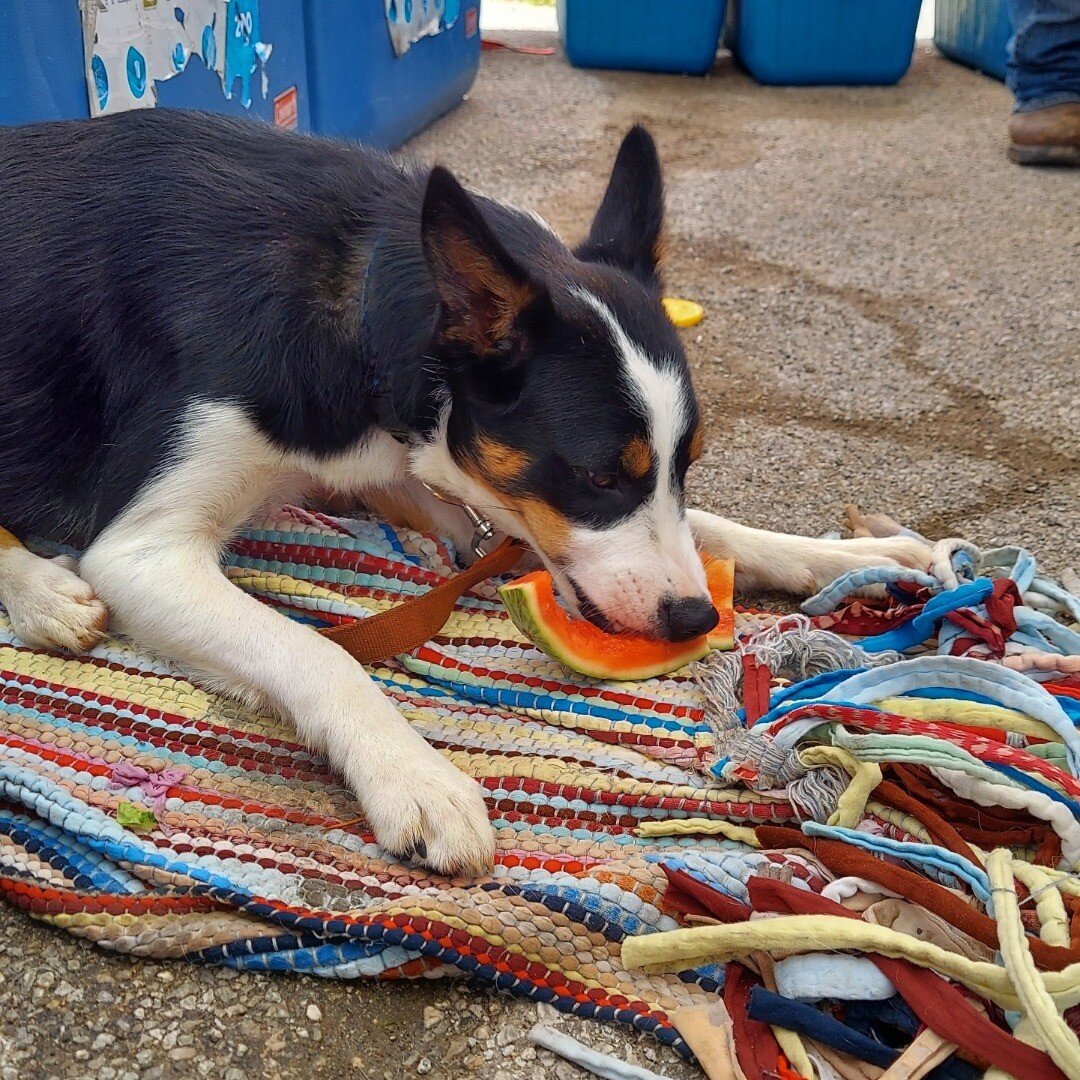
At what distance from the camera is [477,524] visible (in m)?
2.58

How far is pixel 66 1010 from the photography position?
66.3 inches

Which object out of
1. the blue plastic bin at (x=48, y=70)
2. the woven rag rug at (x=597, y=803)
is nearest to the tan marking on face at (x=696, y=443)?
the woven rag rug at (x=597, y=803)

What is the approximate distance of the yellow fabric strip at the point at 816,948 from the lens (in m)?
1.56

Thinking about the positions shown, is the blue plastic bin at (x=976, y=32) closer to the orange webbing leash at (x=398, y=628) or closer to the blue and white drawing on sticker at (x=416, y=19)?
the blue and white drawing on sticker at (x=416, y=19)

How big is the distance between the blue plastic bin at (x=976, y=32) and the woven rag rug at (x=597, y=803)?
22.2ft

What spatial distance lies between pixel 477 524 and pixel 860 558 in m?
0.88

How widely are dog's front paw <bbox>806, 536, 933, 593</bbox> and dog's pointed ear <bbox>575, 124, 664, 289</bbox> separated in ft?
2.39

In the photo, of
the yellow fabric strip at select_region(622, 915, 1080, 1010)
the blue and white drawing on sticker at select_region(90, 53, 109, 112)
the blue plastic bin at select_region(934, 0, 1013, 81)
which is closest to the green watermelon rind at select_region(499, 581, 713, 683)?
the yellow fabric strip at select_region(622, 915, 1080, 1010)

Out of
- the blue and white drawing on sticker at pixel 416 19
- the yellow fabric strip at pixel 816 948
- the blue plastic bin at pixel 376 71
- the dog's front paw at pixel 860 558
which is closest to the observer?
the yellow fabric strip at pixel 816 948

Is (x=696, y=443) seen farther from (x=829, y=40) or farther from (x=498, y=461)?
(x=829, y=40)

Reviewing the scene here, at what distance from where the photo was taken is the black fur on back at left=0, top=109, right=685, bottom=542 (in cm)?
224

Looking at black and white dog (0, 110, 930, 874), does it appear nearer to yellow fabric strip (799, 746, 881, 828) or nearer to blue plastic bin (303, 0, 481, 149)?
yellow fabric strip (799, 746, 881, 828)

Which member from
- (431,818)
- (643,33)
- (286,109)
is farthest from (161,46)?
(643,33)

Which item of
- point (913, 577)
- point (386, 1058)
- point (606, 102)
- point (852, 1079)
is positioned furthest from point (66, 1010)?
point (606, 102)
